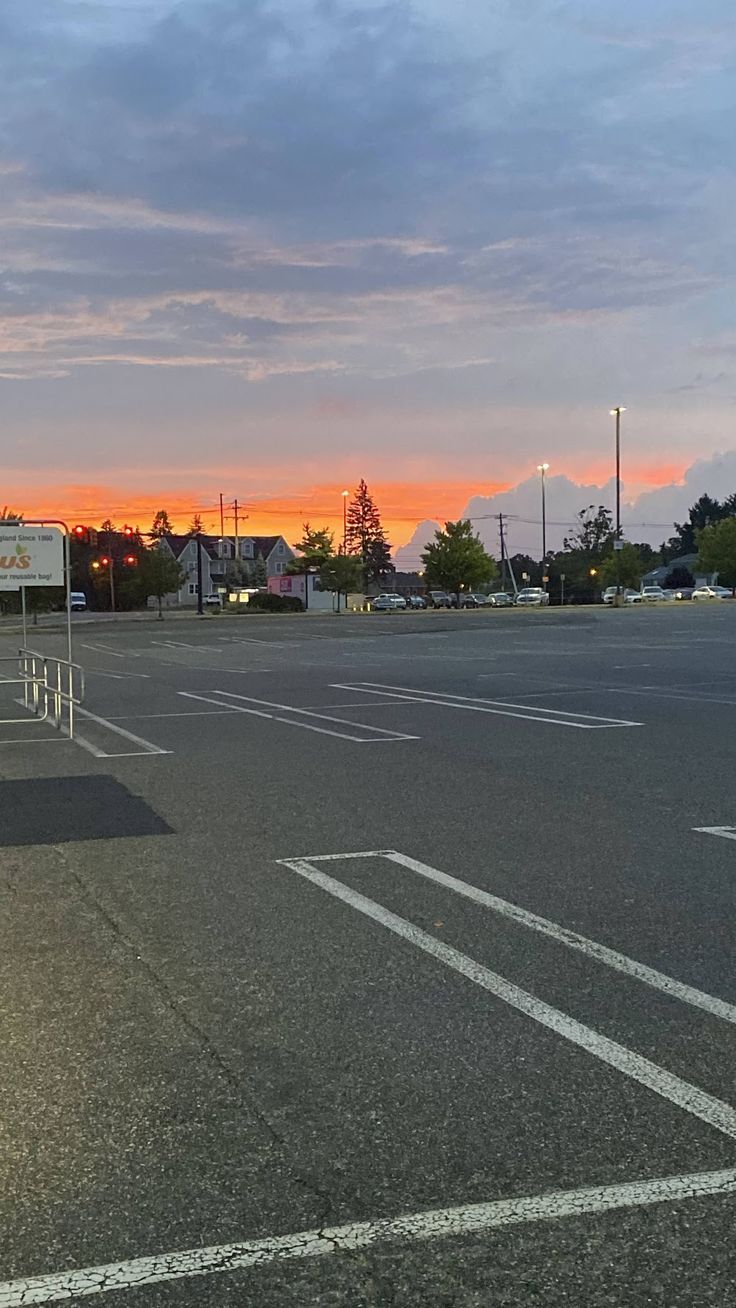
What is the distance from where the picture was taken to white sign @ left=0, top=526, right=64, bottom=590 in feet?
50.6

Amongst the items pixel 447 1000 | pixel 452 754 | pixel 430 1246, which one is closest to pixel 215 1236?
pixel 430 1246

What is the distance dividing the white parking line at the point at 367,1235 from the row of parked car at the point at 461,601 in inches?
3535

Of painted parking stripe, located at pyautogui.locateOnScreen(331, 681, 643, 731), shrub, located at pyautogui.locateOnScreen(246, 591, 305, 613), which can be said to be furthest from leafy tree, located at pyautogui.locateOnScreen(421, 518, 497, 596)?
painted parking stripe, located at pyautogui.locateOnScreen(331, 681, 643, 731)

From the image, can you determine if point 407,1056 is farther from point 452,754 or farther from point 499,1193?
point 452,754

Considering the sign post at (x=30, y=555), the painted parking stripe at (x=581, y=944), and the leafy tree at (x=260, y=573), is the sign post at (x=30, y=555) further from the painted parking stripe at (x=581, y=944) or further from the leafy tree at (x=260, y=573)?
the leafy tree at (x=260, y=573)

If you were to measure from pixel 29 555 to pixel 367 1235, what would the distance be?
13.5 meters

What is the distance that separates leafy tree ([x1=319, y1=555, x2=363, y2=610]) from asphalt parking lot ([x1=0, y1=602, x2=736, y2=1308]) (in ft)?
267

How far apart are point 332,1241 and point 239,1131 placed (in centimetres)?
70

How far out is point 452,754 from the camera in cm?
1230

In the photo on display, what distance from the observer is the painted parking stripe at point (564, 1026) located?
383 centimetres

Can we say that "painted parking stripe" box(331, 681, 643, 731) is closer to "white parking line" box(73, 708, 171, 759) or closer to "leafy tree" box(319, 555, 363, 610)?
"white parking line" box(73, 708, 171, 759)

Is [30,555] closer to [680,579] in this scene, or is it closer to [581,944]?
[581,944]

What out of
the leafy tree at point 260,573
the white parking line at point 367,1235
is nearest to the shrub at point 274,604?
the leafy tree at point 260,573

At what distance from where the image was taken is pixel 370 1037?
444cm
